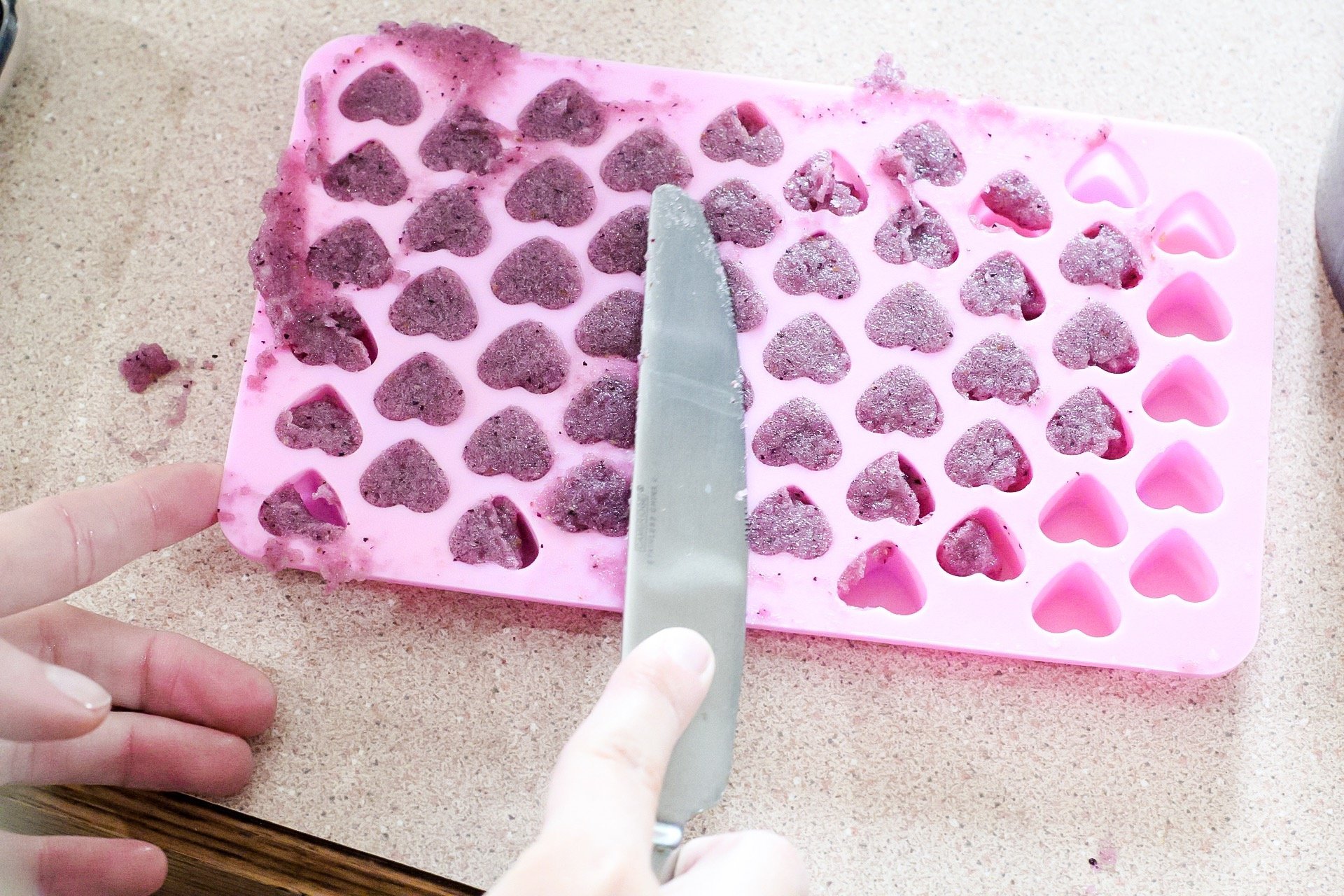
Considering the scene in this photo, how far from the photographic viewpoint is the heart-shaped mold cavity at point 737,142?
80 centimetres

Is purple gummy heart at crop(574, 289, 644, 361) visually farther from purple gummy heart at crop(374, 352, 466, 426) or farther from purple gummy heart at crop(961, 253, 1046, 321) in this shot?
purple gummy heart at crop(961, 253, 1046, 321)

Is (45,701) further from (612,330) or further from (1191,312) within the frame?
(1191,312)

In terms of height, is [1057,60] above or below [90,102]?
above

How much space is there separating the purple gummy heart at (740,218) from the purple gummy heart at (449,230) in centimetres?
16

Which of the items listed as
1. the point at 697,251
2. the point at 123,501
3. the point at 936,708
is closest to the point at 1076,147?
the point at 697,251

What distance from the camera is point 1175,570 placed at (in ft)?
2.56

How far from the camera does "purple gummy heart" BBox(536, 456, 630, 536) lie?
2.46ft

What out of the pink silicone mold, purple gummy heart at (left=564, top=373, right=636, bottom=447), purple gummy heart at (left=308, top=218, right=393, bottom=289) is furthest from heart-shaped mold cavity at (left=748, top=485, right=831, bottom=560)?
purple gummy heart at (left=308, top=218, right=393, bottom=289)

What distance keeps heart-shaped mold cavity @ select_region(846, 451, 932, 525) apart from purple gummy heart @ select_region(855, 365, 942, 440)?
0.08ft

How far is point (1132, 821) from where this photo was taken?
755 millimetres

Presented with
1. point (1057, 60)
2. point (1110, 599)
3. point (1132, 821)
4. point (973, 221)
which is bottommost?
point (1132, 821)

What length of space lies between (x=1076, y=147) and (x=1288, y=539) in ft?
1.08

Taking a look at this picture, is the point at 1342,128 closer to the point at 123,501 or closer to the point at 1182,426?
the point at 1182,426

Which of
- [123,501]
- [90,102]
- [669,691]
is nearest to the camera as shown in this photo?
[669,691]
